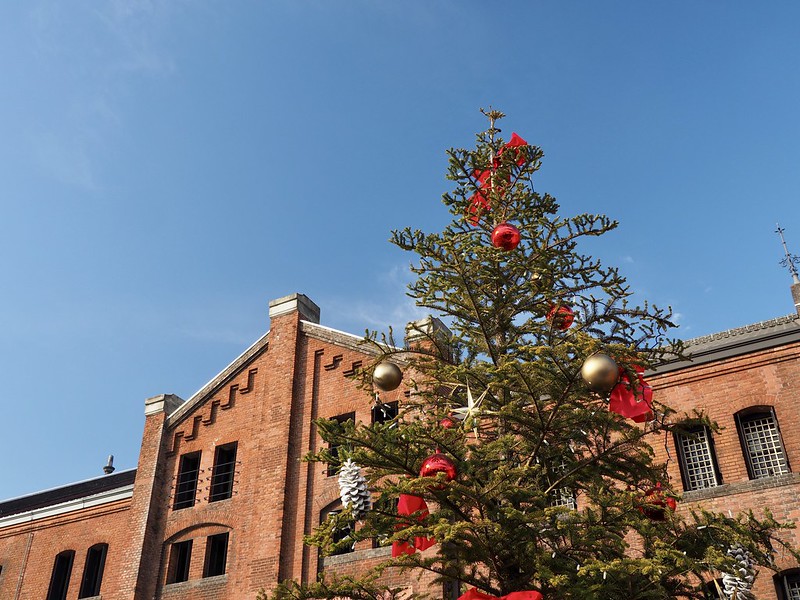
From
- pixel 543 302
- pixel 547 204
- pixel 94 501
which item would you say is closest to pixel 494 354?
pixel 543 302

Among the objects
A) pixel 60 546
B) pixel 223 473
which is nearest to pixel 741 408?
pixel 223 473

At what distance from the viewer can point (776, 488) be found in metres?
14.0

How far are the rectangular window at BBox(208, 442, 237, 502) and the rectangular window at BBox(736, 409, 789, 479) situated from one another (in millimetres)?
12417

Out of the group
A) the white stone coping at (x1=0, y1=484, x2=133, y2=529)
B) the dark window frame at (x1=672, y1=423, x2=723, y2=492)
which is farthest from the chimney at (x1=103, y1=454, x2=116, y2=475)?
the dark window frame at (x1=672, y1=423, x2=723, y2=492)

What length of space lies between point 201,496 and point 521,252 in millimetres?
12881

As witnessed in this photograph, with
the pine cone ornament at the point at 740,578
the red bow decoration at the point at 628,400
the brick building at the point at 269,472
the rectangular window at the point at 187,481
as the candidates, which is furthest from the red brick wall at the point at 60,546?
the pine cone ornament at the point at 740,578

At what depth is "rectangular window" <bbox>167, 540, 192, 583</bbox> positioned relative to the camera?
19.6 metres

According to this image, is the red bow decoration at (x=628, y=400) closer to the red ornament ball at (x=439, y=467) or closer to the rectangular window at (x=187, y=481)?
the red ornament ball at (x=439, y=467)

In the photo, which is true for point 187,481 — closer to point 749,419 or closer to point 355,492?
point 355,492

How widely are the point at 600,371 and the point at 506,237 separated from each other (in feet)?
9.58

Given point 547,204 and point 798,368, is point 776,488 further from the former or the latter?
point 547,204

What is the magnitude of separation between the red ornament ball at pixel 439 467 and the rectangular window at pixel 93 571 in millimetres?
16199

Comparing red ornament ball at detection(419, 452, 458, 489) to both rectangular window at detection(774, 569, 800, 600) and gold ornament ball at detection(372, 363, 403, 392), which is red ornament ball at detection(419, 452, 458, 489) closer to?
gold ornament ball at detection(372, 363, 403, 392)

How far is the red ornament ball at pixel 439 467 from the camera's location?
8.73 m
